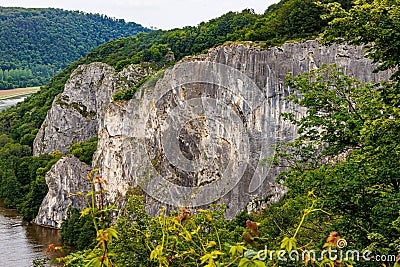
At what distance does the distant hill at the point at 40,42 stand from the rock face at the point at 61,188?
63.9 m

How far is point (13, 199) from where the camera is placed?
44.3 meters

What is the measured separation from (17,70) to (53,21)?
26901mm

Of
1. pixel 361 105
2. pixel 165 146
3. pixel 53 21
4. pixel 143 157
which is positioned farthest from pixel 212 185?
pixel 53 21

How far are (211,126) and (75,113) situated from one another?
28.9 meters

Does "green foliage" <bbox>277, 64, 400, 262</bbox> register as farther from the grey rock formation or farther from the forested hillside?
the forested hillside

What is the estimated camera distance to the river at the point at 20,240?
28841 mm

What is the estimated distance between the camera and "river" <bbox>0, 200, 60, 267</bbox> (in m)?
28.8

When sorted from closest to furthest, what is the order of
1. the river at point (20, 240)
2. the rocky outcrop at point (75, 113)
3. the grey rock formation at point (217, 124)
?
the grey rock formation at point (217, 124), the river at point (20, 240), the rocky outcrop at point (75, 113)

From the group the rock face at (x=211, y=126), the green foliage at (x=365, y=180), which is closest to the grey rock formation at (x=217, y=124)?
the rock face at (x=211, y=126)

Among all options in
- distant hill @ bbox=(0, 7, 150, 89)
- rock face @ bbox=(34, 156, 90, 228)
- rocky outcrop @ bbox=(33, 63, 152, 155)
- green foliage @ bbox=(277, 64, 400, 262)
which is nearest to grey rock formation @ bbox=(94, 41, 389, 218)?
rock face @ bbox=(34, 156, 90, 228)

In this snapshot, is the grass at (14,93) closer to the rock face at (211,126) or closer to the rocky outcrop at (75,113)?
the rocky outcrop at (75,113)

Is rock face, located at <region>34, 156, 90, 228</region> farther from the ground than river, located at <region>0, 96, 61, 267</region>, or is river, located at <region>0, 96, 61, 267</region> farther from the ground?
rock face, located at <region>34, 156, 90, 228</region>

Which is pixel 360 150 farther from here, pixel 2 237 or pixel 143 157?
pixel 2 237

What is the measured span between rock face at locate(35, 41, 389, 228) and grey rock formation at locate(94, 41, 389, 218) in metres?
0.05
